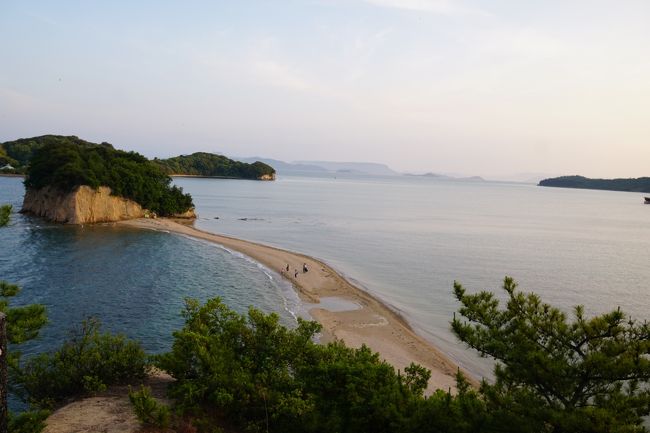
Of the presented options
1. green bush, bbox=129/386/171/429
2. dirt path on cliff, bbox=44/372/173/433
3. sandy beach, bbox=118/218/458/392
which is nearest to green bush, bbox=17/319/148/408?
dirt path on cliff, bbox=44/372/173/433

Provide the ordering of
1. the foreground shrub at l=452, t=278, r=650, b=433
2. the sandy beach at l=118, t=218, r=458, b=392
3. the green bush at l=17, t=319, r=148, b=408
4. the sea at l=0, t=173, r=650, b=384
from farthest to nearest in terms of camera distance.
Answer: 1. the sea at l=0, t=173, r=650, b=384
2. the sandy beach at l=118, t=218, r=458, b=392
3. the green bush at l=17, t=319, r=148, b=408
4. the foreground shrub at l=452, t=278, r=650, b=433

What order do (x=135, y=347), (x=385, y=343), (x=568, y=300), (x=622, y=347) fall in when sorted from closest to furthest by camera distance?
(x=622, y=347) < (x=135, y=347) < (x=385, y=343) < (x=568, y=300)

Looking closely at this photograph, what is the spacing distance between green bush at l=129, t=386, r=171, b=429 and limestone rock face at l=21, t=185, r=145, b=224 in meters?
57.6

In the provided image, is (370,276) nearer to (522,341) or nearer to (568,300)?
(568,300)

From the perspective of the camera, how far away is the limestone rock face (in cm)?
6213

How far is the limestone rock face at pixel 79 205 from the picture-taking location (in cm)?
6213

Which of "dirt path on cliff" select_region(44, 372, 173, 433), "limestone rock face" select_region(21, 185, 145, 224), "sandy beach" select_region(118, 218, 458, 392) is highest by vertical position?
"limestone rock face" select_region(21, 185, 145, 224)

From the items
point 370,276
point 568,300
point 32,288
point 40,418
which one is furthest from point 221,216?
point 40,418

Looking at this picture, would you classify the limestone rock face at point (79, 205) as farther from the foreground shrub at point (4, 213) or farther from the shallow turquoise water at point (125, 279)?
the foreground shrub at point (4, 213)

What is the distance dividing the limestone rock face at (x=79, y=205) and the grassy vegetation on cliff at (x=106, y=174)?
40.1 inches

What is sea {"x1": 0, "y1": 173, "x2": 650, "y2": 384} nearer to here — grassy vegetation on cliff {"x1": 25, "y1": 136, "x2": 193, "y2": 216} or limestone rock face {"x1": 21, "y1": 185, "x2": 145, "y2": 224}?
limestone rock face {"x1": 21, "y1": 185, "x2": 145, "y2": 224}

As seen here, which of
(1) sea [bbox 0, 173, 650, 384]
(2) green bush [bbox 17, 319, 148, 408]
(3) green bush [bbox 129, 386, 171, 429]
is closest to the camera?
(3) green bush [bbox 129, 386, 171, 429]

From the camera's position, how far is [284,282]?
135 feet

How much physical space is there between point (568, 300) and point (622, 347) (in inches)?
1281
